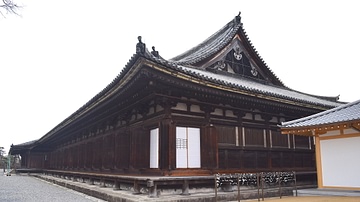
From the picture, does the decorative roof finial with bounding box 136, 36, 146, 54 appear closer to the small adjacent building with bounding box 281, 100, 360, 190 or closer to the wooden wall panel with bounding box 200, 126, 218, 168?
the wooden wall panel with bounding box 200, 126, 218, 168

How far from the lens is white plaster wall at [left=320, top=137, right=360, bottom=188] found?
37.0ft

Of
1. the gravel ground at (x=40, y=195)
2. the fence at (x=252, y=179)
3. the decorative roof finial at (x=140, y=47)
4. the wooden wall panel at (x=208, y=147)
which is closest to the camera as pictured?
the decorative roof finial at (x=140, y=47)

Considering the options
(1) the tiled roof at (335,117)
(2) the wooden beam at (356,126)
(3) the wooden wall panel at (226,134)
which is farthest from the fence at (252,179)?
(2) the wooden beam at (356,126)

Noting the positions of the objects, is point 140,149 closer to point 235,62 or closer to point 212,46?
point 212,46

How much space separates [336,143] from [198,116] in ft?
18.0

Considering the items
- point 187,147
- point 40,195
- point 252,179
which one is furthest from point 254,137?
point 40,195

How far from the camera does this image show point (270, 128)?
14406 millimetres

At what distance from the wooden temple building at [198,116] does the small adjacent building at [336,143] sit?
1.84m

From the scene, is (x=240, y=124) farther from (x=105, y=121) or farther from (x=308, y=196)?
(x=105, y=121)

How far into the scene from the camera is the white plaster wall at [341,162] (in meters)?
11.3

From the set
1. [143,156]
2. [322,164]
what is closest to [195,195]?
[143,156]

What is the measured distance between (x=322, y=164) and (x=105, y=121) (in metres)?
11.3

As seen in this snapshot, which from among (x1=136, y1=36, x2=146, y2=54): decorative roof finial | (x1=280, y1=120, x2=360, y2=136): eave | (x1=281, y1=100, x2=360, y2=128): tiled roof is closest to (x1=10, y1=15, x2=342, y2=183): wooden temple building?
(x1=136, y1=36, x2=146, y2=54): decorative roof finial

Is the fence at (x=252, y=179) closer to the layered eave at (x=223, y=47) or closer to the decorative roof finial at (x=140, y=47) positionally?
the decorative roof finial at (x=140, y=47)
